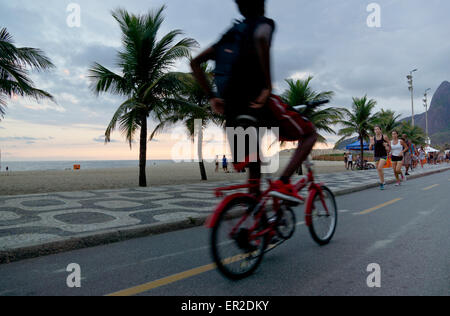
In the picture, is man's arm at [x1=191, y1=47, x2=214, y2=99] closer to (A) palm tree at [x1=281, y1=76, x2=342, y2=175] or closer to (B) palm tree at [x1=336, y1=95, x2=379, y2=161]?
(A) palm tree at [x1=281, y1=76, x2=342, y2=175]

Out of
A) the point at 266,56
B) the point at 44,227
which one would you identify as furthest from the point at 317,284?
the point at 44,227

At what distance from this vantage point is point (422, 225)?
493cm

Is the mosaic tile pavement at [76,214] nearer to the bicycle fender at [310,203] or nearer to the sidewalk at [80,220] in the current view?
the sidewalk at [80,220]

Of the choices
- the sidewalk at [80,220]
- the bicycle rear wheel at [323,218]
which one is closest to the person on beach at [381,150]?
the sidewalk at [80,220]

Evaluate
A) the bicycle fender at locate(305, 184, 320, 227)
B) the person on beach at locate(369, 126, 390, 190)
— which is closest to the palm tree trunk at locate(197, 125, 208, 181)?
the person on beach at locate(369, 126, 390, 190)

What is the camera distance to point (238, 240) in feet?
8.88

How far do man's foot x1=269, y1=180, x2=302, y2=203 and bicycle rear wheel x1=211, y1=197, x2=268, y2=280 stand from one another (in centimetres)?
22

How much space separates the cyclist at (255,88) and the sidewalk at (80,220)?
227 cm

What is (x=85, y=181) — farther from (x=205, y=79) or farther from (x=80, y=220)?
(x=205, y=79)

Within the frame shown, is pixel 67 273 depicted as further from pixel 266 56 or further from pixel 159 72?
pixel 159 72

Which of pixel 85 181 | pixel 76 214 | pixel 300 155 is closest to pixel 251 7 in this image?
pixel 300 155

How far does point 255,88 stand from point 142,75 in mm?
10776

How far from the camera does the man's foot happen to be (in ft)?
9.33
